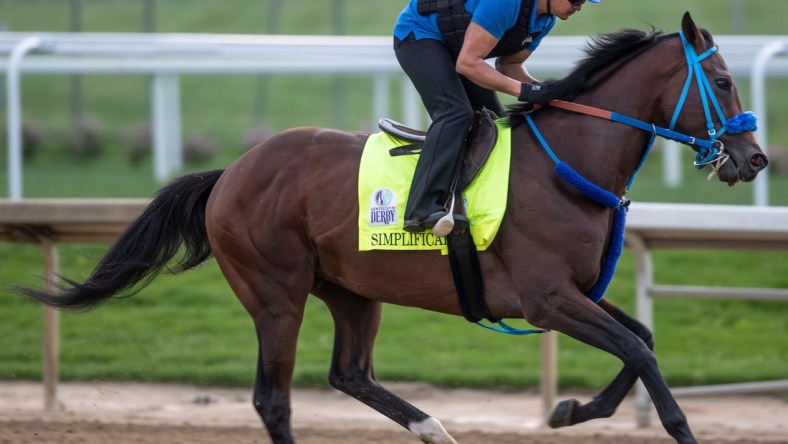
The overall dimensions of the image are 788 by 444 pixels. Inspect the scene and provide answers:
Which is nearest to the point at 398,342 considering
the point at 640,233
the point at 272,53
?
the point at 272,53

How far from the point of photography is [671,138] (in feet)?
13.9

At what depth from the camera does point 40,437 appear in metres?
5.39

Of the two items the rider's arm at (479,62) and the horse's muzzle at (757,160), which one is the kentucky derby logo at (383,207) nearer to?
the rider's arm at (479,62)

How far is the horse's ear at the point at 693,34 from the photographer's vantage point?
4.19m

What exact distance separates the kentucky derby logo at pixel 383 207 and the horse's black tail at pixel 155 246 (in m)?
0.98

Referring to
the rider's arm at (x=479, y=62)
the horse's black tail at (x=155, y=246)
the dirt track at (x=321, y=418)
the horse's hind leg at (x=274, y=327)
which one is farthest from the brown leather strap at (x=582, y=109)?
the dirt track at (x=321, y=418)

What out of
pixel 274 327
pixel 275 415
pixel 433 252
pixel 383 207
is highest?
pixel 383 207

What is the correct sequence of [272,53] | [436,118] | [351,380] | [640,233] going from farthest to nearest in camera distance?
[272,53]
[640,233]
[351,380]
[436,118]

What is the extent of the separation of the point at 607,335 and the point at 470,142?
3.30ft

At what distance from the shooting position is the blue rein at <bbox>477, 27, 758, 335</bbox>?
4.14 m

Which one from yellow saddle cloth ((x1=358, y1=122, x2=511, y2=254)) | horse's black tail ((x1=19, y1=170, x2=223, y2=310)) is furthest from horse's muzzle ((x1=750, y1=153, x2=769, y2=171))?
horse's black tail ((x1=19, y1=170, x2=223, y2=310))

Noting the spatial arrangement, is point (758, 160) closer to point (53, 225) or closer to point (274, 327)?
point (274, 327)

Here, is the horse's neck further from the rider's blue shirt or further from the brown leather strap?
the rider's blue shirt

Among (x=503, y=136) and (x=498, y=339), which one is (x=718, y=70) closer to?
(x=503, y=136)
